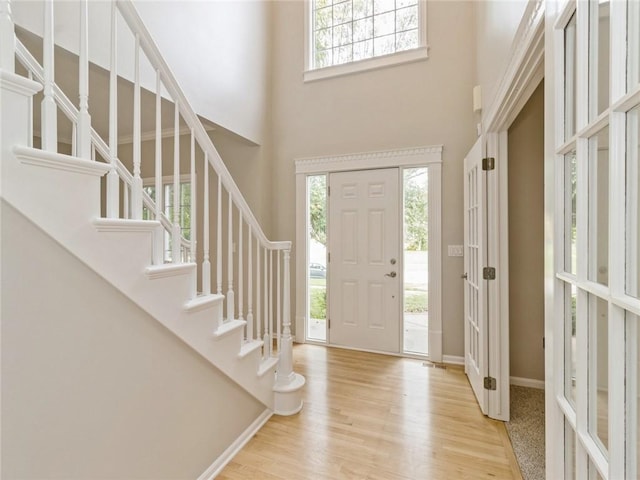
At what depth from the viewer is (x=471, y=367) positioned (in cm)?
272

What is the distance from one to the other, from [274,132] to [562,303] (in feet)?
11.7

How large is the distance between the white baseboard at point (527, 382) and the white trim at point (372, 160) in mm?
2082

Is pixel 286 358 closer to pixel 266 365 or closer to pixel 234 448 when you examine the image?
pixel 266 365

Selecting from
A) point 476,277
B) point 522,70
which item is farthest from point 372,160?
point 522,70

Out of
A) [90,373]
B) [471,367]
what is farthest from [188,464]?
[471,367]

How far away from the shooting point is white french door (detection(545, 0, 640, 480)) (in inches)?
26.9

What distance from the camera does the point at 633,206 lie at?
2.21ft

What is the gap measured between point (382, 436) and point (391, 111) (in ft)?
9.75

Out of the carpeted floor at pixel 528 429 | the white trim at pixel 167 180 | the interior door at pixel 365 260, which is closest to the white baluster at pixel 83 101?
the carpeted floor at pixel 528 429

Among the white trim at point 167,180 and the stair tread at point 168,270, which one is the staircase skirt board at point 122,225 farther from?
the white trim at point 167,180

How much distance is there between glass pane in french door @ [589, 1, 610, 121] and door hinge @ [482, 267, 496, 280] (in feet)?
5.19

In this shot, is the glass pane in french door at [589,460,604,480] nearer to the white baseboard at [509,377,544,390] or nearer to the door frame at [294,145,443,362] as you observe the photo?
the white baseboard at [509,377,544,390]

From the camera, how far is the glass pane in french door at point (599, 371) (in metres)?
0.78

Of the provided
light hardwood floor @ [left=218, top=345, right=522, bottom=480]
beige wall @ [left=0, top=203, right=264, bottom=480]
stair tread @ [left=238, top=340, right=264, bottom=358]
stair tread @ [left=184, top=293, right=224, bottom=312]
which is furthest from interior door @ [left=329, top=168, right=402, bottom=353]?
beige wall @ [left=0, top=203, right=264, bottom=480]
